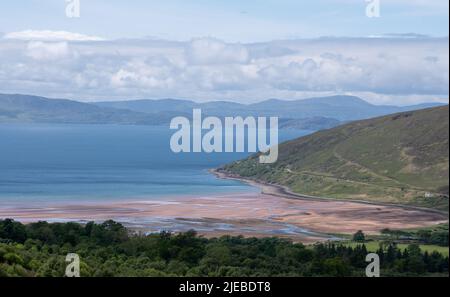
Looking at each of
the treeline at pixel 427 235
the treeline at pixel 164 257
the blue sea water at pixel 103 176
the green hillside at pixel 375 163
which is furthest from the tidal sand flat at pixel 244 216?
the treeline at pixel 164 257

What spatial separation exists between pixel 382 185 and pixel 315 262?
2520 inches

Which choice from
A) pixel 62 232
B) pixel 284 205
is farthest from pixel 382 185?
pixel 62 232

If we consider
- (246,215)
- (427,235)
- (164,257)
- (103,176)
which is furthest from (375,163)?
(164,257)

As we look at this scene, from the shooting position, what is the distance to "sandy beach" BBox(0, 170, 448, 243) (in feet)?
249

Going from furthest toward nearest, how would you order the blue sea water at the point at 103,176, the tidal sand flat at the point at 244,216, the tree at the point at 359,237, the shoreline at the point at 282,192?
the blue sea water at the point at 103,176 → the shoreline at the point at 282,192 → the tidal sand flat at the point at 244,216 → the tree at the point at 359,237

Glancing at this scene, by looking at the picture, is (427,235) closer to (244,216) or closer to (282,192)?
(244,216)

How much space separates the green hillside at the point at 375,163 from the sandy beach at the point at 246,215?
5587 mm

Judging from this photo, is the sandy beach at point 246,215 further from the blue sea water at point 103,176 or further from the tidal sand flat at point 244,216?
the blue sea water at point 103,176

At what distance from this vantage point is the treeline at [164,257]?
31219 mm

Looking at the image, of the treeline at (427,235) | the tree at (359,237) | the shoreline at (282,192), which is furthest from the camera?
the shoreline at (282,192)

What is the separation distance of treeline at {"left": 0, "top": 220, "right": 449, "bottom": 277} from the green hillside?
1564 inches

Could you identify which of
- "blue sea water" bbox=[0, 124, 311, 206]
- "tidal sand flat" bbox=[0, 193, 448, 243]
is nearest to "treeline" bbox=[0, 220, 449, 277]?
"tidal sand flat" bbox=[0, 193, 448, 243]
